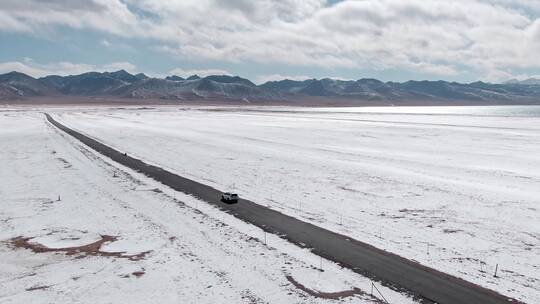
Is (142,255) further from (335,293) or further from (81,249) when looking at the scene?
(335,293)

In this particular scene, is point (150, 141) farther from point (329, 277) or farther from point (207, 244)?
point (329, 277)

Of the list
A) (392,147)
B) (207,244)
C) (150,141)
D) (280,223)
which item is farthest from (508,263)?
(150,141)

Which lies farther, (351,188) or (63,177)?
(63,177)

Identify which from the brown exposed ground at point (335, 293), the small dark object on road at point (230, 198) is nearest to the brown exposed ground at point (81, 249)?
the brown exposed ground at point (335, 293)

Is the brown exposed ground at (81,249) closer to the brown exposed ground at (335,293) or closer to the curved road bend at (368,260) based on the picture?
the curved road bend at (368,260)

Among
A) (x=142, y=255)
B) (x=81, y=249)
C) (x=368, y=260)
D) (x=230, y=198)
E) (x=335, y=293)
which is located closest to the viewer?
(x=335, y=293)

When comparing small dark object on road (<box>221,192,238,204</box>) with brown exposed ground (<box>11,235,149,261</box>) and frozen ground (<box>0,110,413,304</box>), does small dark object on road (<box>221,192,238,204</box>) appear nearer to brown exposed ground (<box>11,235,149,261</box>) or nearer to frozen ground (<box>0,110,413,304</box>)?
frozen ground (<box>0,110,413,304</box>)

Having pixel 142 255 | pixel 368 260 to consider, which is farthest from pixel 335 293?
pixel 142 255
